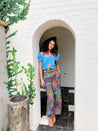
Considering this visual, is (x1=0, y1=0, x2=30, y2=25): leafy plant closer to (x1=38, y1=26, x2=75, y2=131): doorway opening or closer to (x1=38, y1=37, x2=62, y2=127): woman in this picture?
(x1=38, y1=37, x2=62, y2=127): woman

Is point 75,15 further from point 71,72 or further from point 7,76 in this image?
point 71,72

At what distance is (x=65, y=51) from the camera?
4316 millimetres

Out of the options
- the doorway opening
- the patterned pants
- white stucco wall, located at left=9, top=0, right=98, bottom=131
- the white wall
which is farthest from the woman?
the white wall

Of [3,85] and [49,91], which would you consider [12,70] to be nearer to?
[3,85]

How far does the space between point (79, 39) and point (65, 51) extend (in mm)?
2569

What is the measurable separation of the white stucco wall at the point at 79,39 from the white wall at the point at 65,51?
2.37 metres

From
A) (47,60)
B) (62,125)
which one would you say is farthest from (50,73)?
(62,125)

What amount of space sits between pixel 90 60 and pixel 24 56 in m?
1.20

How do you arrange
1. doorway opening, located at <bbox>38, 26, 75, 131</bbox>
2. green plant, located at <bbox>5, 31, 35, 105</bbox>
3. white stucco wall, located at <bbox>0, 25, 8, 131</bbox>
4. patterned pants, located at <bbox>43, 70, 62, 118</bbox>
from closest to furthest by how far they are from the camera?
white stucco wall, located at <bbox>0, 25, 8, 131</bbox>, green plant, located at <bbox>5, 31, 35, 105</bbox>, patterned pants, located at <bbox>43, 70, 62, 118</bbox>, doorway opening, located at <bbox>38, 26, 75, 131</bbox>

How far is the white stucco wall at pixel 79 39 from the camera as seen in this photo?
1705mm

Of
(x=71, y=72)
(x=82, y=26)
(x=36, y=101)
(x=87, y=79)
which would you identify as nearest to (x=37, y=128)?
(x=36, y=101)

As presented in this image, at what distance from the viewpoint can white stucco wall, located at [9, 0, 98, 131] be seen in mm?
1705

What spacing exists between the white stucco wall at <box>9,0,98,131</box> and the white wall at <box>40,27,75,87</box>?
2.37 m

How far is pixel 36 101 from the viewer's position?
83.7 inches
